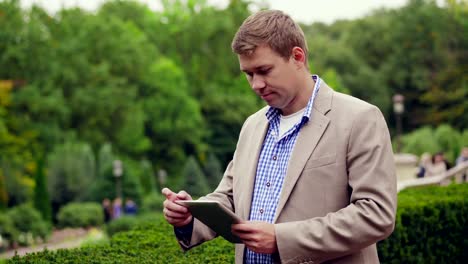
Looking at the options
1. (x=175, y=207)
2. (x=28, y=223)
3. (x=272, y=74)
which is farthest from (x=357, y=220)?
(x=28, y=223)

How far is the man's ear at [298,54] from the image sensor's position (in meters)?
3.52

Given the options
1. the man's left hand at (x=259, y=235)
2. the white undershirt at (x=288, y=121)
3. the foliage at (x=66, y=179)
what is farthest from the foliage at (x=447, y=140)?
the man's left hand at (x=259, y=235)

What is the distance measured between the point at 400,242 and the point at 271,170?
13.9 ft

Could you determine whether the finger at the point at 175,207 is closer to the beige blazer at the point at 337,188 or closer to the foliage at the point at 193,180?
the beige blazer at the point at 337,188

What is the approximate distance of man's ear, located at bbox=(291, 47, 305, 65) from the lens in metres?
3.52

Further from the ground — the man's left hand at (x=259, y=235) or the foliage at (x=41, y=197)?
the man's left hand at (x=259, y=235)

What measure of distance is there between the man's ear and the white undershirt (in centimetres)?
23

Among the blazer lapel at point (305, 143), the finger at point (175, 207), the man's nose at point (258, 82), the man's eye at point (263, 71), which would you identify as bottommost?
the finger at point (175, 207)

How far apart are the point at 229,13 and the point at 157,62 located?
251 inches

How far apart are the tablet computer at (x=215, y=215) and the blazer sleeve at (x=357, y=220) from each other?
0.20 metres

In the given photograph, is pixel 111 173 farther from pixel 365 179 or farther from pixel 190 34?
pixel 365 179

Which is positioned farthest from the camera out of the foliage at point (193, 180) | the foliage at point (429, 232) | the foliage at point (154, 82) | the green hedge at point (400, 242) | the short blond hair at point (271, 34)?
the foliage at point (154, 82)

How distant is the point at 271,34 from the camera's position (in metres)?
3.48

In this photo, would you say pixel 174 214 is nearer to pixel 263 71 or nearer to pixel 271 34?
pixel 263 71
